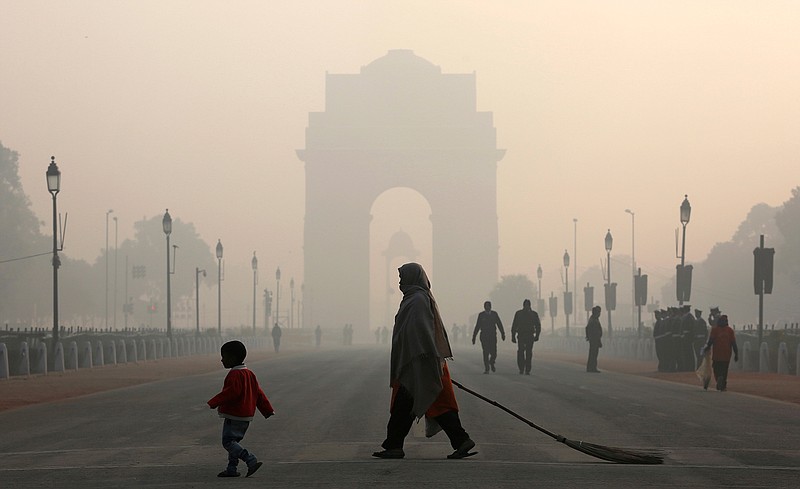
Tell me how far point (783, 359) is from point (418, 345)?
25.5 metres

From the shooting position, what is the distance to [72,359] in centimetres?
3834

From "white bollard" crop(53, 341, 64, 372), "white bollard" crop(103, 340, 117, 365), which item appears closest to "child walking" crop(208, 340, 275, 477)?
"white bollard" crop(53, 341, 64, 372)

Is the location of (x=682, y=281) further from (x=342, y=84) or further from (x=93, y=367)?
(x=342, y=84)

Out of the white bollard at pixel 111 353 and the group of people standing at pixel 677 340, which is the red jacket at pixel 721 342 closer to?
the group of people standing at pixel 677 340

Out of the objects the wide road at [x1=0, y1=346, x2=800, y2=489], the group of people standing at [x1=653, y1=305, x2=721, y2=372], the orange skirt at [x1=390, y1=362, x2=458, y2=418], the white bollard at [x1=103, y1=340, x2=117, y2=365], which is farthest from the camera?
the white bollard at [x1=103, y1=340, x2=117, y2=365]

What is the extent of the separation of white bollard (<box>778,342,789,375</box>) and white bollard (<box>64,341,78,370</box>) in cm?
1919

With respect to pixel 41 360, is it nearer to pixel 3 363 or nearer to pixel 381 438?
pixel 3 363

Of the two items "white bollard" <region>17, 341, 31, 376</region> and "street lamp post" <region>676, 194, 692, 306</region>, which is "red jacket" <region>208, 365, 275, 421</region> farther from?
"street lamp post" <region>676, 194, 692, 306</region>

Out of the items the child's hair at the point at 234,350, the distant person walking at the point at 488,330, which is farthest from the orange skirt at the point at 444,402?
the distant person walking at the point at 488,330

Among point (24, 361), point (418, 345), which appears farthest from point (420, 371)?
point (24, 361)

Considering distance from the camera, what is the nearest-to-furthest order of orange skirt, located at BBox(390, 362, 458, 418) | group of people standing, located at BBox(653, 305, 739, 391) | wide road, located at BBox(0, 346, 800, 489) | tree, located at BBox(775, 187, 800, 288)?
wide road, located at BBox(0, 346, 800, 489), orange skirt, located at BBox(390, 362, 458, 418), group of people standing, located at BBox(653, 305, 739, 391), tree, located at BBox(775, 187, 800, 288)

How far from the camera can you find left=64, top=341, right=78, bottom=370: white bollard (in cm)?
3804

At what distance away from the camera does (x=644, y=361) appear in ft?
159

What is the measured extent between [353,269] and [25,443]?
129 metres
